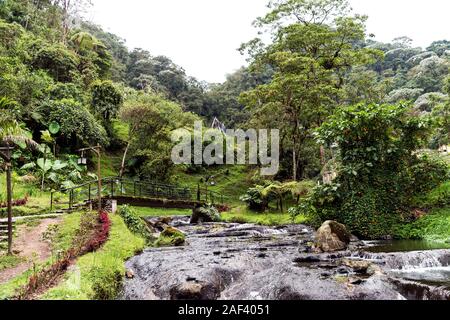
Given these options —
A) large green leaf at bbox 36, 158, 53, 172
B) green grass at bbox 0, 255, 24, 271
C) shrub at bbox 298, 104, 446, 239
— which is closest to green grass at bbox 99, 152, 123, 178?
large green leaf at bbox 36, 158, 53, 172

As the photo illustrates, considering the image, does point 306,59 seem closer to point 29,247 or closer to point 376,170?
point 376,170

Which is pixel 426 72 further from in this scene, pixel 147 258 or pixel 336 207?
pixel 147 258

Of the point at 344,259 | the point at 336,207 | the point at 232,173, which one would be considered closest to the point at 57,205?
the point at 336,207

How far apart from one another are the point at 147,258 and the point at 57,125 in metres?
20.0

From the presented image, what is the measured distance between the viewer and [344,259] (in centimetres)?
970

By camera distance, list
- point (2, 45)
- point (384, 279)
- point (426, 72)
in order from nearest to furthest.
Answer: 1. point (384, 279)
2. point (2, 45)
3. point (426, 72)

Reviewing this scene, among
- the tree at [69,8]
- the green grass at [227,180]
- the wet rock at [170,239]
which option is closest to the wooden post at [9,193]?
the wet rock at [170,239]

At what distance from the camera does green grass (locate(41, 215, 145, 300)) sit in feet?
21.5

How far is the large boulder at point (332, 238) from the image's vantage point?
1111cm

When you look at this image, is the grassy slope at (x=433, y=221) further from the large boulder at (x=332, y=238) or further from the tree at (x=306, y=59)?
the tree at (x=306, y=59)
